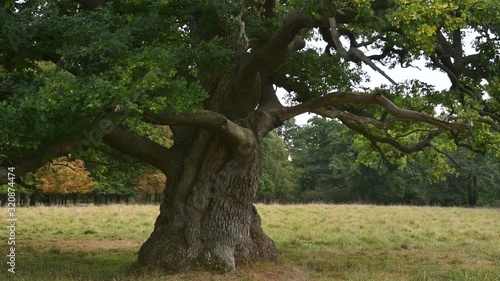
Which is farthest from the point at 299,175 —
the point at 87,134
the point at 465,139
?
the point at 87,134

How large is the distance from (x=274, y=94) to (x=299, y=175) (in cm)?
5385

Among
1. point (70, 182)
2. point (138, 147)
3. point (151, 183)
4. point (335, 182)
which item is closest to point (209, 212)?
point (138, 147)

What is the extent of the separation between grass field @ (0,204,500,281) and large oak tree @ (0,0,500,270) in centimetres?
126

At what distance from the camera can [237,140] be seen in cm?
1086

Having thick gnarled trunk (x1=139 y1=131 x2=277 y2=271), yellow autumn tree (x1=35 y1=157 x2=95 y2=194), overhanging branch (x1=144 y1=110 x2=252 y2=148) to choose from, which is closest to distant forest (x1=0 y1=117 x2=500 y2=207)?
yellow autumn tree (x1=35 y1=157 x2=95 y2=194)

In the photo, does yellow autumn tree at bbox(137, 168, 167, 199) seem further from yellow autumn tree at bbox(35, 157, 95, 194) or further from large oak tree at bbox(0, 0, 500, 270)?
large oak tree at bbox(0, 0, 500, 270)

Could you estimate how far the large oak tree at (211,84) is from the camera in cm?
770

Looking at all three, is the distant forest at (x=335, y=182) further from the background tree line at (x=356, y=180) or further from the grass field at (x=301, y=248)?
the grass field at (x=301, y=248)

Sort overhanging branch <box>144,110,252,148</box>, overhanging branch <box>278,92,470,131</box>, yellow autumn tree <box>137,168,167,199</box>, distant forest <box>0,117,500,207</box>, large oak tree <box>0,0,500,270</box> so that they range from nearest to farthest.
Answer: large oak tree <box>0,0,500,270</box>, overhanging branch <box>144,110,252,148</box>, overhanging branch <box>278,92,470,131</box>, yellow autumn tree <box>137,168,167,199</box>, distant forest <box>0,117,500,207</box>

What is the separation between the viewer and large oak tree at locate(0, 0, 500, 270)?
7703 millimetres

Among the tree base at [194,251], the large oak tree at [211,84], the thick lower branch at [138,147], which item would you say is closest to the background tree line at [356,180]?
the large oak tree at [211,84]

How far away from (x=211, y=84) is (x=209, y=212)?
9.56ft

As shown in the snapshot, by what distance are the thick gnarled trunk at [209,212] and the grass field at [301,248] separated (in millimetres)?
433

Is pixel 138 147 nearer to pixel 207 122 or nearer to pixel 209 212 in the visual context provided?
pixel 209 212
